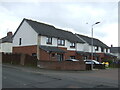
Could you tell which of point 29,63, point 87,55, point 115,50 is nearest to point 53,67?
point 29,63

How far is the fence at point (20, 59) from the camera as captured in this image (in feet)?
90.6

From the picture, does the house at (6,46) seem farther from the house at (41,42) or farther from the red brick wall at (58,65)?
the red brick wall at (58,65)

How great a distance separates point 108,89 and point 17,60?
19881mm

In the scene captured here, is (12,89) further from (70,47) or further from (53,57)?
(70,47)

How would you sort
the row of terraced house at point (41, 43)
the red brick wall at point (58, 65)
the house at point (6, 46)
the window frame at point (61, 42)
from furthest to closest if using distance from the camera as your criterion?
the house at point (6, 46), the window frame at point (61, 42), the row of terraced house at point (41, 43), the red brick wall at point (58, 65)

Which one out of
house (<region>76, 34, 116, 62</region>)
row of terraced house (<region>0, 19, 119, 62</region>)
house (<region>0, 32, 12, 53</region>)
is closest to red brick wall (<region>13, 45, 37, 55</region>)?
row of terraced house (<region>0, 19, 119, 62</region>)

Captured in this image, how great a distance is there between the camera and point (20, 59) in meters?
28.8

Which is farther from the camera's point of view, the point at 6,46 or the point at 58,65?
the point at 6,46

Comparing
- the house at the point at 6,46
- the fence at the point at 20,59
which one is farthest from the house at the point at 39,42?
the house at the point at 6,46

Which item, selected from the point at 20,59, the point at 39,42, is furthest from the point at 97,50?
the point at 20,59

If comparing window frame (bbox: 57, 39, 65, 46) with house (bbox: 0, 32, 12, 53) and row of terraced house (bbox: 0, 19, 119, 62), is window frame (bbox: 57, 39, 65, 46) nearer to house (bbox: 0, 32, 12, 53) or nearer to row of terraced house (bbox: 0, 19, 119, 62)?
row of terraced house (bbox: 0, 19, 119, 62)

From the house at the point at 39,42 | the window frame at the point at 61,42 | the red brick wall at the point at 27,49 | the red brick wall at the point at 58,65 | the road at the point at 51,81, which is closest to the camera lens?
the road at the point at 51,81

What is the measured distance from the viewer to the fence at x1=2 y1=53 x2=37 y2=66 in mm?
27622

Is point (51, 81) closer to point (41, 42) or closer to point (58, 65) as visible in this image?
point (58, 65)
